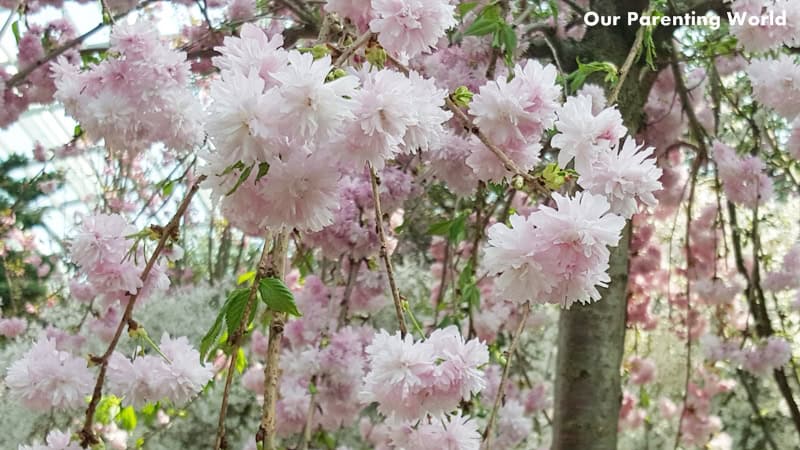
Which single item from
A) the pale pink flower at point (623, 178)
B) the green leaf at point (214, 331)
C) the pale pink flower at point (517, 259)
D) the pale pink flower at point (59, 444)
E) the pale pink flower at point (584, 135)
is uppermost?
the pale pink flower at point (584, 135)

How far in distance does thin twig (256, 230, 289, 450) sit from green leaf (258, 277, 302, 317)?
3cm

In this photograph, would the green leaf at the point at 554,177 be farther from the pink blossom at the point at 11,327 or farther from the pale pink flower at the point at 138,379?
the pink blossom at the point at 11,327

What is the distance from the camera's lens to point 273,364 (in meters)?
0.62

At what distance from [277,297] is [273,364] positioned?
5 cm

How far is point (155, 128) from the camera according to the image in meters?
0.89

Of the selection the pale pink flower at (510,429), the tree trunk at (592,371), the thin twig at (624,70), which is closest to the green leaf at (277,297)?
the thin twig at (624,70)

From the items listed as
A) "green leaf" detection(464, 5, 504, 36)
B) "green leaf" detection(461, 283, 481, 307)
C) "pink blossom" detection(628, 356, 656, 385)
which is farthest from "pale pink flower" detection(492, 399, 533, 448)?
"pink blossom" detection(628, 356, 656, 385)

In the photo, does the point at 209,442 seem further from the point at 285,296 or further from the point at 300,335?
the point at 285,296

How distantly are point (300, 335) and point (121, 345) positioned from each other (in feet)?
5.74

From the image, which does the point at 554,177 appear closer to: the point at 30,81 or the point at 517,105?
the point at 517,105

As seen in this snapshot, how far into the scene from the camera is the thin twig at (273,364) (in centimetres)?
60

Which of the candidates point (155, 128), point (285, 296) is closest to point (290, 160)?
point (285, 296)

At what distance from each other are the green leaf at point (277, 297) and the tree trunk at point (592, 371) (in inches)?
38.9

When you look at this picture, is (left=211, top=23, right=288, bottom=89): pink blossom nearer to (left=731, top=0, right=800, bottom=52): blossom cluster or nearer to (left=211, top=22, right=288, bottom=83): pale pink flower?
(left=211, top=22, right=288, bottom=83): pale pink flower
